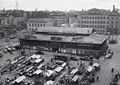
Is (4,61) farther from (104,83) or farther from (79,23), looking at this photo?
(79,23)

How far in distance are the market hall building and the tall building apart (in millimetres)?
27267

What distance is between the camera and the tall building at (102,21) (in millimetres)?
73125

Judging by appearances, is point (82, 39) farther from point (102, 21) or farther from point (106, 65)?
point (102, 21)

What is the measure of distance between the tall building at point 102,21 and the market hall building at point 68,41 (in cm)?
2727

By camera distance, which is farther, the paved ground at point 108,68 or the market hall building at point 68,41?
the market hall building at point 68,41

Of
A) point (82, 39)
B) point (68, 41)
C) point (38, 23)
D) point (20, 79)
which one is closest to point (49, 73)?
point (20, 79)

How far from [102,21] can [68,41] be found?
34.7 m

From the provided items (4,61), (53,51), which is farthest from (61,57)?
(4,61)

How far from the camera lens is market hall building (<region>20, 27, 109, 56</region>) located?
4322 centimetres

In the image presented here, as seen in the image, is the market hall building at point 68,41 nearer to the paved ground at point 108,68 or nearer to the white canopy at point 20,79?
the paved ground at point 108,68

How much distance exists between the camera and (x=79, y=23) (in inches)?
3061

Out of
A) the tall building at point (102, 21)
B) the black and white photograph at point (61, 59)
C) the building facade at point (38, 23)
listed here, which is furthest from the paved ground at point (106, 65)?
the building facade at point (38, 23)

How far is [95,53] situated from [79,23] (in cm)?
3677

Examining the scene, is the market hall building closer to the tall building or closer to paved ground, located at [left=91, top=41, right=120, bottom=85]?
paved ground, located at [left=91, top=41, right=120, bottom=85]
